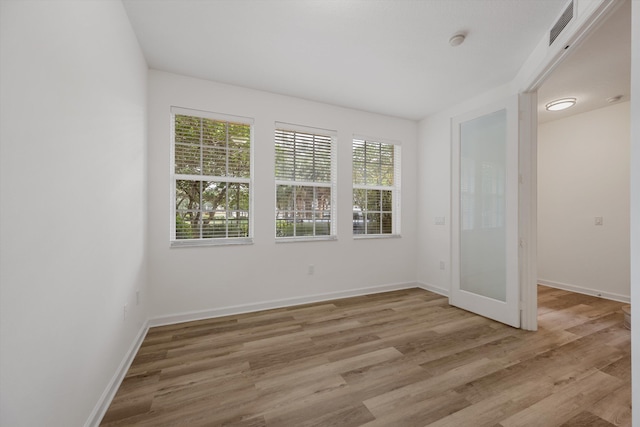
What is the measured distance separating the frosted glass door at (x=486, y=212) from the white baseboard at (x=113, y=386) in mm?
3598

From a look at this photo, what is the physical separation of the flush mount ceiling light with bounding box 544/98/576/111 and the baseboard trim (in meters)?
3.33

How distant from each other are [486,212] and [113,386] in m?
3.88

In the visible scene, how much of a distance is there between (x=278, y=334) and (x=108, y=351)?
4.55ft

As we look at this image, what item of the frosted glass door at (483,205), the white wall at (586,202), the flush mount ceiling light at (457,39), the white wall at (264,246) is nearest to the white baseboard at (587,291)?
the white wall at (586,202)

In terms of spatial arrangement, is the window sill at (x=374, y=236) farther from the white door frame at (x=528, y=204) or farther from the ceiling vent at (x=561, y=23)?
the ceiling vent at (x=561, y=23)

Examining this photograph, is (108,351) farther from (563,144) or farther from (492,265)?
(563,144)

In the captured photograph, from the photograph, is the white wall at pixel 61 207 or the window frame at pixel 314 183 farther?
the window frame at pixel 314 183

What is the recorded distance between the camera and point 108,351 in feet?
5.65

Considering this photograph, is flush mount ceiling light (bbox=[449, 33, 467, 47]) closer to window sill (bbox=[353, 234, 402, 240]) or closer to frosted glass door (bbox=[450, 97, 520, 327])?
frosted glass door (bbox=[450, 97, 520, 327])

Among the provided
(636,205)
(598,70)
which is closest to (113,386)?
(636,205)

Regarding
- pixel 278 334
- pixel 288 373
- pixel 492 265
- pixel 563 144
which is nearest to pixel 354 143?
pixel 492 265

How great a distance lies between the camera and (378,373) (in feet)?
6.61

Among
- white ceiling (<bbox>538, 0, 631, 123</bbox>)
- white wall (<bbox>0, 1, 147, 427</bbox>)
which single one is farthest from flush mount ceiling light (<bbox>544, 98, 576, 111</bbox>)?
white wall (<bbox>0, 1, 147, 427</bbox>)

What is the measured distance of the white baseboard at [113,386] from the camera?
149 centimetres
